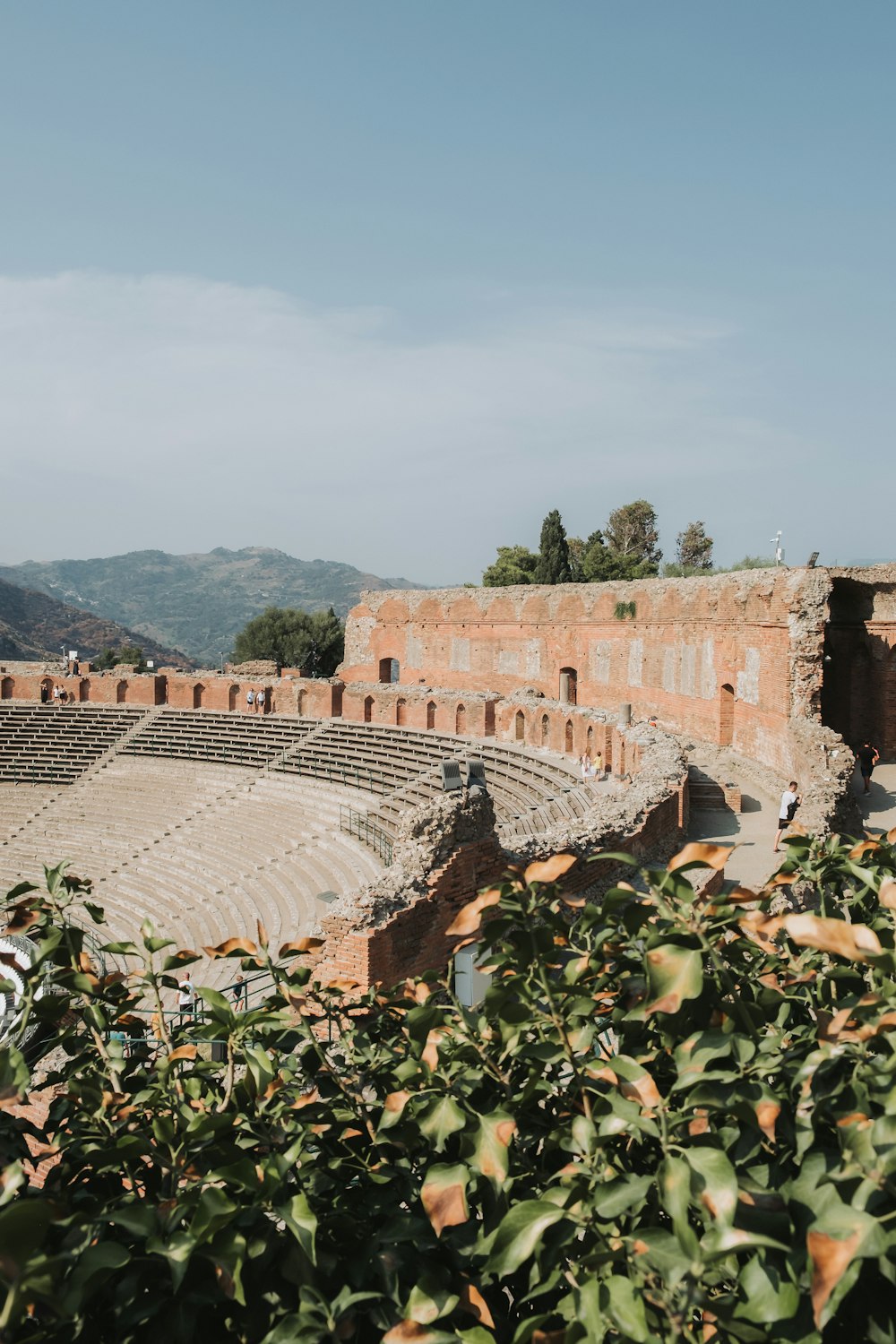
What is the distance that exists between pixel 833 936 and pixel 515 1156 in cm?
85

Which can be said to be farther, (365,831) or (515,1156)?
(365,831)

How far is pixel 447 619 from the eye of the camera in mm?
32250

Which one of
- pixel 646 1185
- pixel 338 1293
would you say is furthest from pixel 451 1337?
pixel 646 1185

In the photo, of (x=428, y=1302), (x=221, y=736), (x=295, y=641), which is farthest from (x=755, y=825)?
(x=295, y=641)

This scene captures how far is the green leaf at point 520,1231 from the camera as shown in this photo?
5.29 ft

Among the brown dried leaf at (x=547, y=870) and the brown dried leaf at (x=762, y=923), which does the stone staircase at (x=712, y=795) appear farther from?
the brown dried leaf at (x=547, y=870)

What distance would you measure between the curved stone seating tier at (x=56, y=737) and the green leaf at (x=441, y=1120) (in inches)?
1006

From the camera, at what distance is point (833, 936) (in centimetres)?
177

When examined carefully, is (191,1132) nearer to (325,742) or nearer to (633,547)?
(325,742)

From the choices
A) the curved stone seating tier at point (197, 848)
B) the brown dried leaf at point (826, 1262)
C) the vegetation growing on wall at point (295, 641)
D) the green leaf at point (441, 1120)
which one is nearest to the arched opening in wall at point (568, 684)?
the curved stone seating tier at point (197, 848)

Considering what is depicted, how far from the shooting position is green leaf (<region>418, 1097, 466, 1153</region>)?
1.88m

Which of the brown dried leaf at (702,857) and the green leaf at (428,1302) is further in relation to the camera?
the brown dried leaf at (702,857)

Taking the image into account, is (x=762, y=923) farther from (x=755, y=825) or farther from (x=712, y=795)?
(x=712, y=795)

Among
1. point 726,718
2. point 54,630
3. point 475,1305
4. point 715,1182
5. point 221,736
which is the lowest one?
point 221,736
